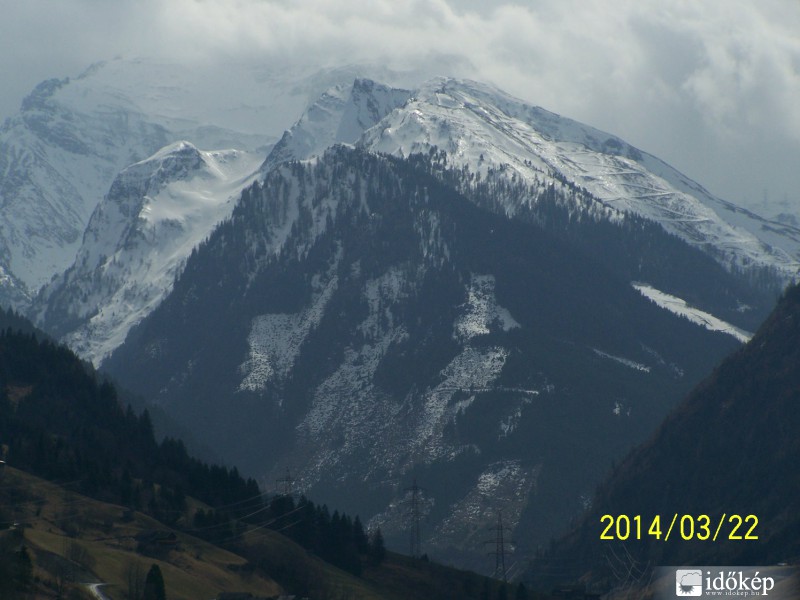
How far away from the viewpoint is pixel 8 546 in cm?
19912

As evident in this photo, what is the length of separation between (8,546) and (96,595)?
35.5 feet

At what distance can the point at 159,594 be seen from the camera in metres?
197

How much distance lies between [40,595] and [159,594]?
43.3 ft

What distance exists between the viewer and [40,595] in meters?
189

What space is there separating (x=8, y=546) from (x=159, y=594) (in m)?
16.8

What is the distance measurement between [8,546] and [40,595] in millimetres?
11814

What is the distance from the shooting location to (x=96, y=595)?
197000 mm

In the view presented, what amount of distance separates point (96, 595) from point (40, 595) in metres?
9.04
